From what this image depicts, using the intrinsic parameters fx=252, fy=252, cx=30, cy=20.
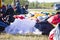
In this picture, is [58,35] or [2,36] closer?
[58,35]

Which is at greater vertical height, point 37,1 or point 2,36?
point 2,36

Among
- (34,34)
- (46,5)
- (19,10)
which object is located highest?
(34,34)

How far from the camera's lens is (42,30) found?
8.13m

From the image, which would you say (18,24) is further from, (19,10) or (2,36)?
(19,10)

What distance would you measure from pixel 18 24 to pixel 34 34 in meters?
0.86

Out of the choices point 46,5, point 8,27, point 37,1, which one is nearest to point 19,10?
point 8,27

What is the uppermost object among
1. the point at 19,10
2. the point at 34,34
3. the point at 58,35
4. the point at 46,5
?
the point at 58,35

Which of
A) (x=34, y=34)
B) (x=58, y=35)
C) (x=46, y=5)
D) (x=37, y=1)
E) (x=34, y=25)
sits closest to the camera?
(x=58, y=35)

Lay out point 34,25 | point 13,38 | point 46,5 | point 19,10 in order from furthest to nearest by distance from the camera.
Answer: point 46,5 → point 19,10 → point 34,25 → point 13,38

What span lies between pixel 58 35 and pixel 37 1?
2223 cm

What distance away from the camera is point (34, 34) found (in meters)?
7.99

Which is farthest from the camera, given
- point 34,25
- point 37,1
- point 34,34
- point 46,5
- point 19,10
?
point 46,5

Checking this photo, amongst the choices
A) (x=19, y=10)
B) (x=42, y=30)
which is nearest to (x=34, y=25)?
(x=42, y=30)

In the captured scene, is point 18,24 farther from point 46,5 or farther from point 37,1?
point 46,5
